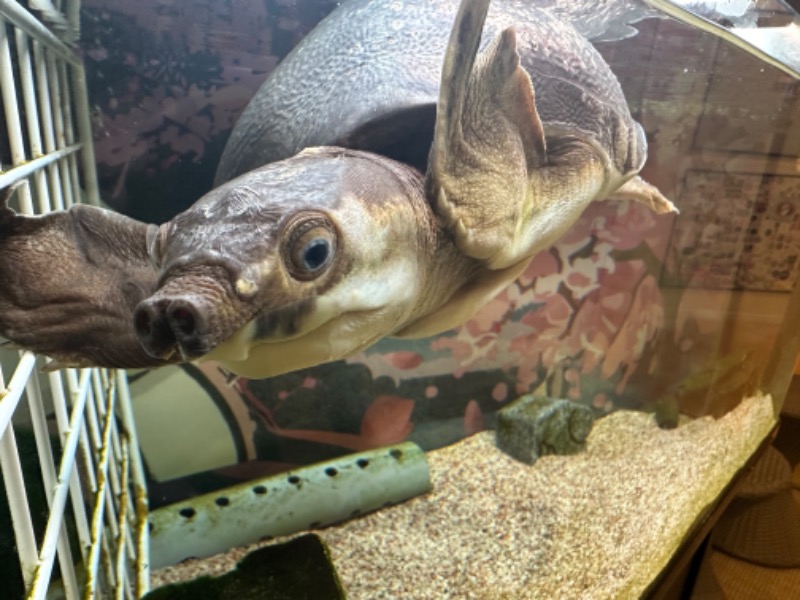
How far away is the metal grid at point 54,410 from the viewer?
51 cm

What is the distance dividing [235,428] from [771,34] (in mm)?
1606

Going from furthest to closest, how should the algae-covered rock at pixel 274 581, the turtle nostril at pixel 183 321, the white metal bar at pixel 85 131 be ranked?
1. the white metal bar at pixel 85 131
2. the algae-covered rock at pixel 274 581
3. the turtle nostril at pixel 183 321

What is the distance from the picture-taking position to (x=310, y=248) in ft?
1.46

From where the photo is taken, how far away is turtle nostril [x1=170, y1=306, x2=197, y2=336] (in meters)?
0.36

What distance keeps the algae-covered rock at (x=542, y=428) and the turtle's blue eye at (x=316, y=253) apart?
152cm

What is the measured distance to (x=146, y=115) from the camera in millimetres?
1049

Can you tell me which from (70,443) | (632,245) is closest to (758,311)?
(632,245)

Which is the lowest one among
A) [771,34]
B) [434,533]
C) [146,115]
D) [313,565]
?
[434,533]

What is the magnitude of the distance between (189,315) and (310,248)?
114 millimetres

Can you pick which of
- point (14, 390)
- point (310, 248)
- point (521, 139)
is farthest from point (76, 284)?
point (521, 139)

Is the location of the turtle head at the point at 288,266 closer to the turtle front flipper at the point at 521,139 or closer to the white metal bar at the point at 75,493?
the turtle front flipper at the point at 521,139

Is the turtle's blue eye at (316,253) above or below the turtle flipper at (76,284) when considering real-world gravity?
above

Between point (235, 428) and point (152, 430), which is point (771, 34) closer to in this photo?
point (235, 428)

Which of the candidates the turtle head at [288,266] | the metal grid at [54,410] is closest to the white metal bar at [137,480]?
the metal grid at [54,410]
